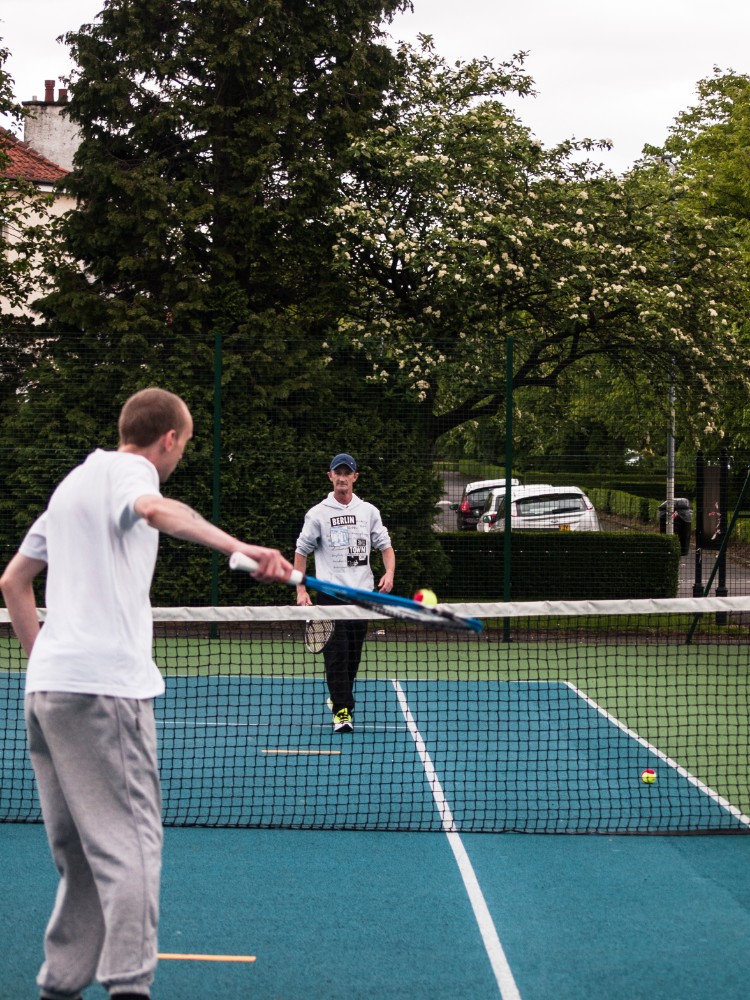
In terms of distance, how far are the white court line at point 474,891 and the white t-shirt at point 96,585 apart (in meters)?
1.98

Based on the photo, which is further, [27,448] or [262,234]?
[262,234]

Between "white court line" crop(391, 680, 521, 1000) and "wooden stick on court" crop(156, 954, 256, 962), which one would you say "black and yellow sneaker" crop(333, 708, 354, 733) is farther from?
"wooden stick on court" crop(156, 954, 256, 962)

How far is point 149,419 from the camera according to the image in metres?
3.42

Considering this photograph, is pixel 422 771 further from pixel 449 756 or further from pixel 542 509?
pixel 542 509

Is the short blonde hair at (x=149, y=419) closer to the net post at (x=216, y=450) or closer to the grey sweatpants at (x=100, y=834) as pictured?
the grey sweatpants at (x=100, y=834)

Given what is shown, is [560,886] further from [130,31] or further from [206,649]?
[130,31]

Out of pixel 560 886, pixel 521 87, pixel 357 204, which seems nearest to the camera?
pixel 560 886

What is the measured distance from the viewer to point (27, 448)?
14469 millimetres

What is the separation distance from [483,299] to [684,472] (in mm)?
3988

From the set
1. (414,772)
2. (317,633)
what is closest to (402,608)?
(414,772)

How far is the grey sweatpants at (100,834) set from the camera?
3.19 meters

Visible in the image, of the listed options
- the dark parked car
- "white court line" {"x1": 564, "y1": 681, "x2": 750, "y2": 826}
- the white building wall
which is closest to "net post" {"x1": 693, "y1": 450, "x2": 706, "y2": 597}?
the dark parked car

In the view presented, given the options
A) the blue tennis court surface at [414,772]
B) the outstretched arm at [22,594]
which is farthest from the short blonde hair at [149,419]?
the blue tennis court surface at [414,772]

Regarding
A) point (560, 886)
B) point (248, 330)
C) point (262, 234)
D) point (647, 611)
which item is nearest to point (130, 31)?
point (262, 234)
